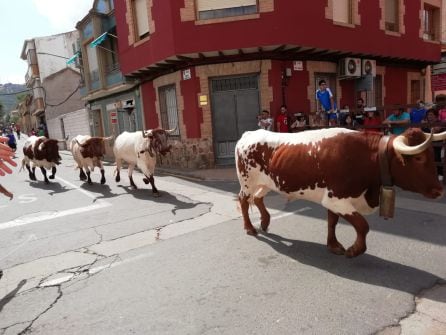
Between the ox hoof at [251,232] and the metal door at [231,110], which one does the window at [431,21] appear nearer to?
the metal door at [231,110]

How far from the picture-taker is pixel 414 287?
3373 millimetres

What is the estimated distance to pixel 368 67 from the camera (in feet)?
44.5

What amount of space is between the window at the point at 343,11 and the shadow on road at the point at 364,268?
33.9ft

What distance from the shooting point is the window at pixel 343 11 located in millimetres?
12250

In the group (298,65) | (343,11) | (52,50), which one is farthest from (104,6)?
(52,50)

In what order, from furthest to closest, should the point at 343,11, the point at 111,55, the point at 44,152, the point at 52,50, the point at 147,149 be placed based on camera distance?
the point at 52,50 → the point at 111,55 → the point at 343,11 → the point at 44,152 → the point at 147,149

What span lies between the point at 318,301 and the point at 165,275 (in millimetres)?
1748

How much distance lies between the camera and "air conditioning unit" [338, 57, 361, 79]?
41.8 feet

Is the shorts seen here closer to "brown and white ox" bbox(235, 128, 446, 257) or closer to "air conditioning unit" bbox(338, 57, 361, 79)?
"air conditioning unit" bbox(338, 57, 361, 79)

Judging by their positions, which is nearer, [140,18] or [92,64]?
[140,18]

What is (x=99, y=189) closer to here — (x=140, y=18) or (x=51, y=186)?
(x=51, y=186)

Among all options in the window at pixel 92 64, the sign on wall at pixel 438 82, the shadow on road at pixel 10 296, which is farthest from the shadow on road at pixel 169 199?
the sign on wall at pixel 438 82

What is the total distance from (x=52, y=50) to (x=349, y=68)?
33387mm

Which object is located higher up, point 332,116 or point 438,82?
point 438,82
